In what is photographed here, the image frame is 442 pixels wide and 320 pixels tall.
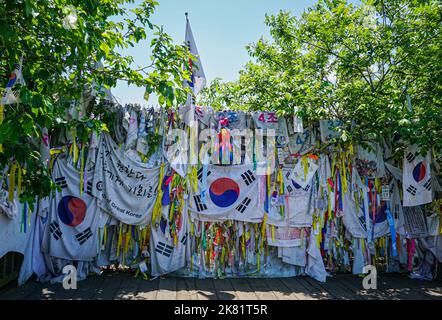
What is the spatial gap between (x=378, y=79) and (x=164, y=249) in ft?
16.6

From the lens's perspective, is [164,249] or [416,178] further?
[416,178]

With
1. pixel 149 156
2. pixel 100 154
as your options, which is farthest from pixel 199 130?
pixel 100 154

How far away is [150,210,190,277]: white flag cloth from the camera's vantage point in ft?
17.4

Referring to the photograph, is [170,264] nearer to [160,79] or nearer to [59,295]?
[59,295]

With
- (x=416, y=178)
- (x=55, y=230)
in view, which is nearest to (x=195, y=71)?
(x=55, y=230)

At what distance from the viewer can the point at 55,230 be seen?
5.19 metres

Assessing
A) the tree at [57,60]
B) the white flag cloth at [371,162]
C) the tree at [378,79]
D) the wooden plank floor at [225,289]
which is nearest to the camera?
the tree at [57,60]

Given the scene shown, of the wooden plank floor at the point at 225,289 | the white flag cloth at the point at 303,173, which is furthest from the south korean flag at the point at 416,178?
the white flag cloth at the point at 303,173

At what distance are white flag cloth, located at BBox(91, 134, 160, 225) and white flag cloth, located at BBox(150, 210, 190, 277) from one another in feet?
0.93

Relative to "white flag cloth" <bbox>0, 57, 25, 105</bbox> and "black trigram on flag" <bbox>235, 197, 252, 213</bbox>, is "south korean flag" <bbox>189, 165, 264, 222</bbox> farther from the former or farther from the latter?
"white flag cloth" <bbox>0, 57, 25, 105</bbox>

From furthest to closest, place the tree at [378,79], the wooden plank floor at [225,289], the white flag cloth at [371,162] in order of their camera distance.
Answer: the white flag cloth at [371,162], the tree at [378,79], the wooden plank floor at [225,289]

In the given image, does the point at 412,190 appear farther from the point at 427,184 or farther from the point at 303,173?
the point at 303,173

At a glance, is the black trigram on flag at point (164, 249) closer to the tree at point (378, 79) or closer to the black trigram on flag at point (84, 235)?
the black trigram on flag at point (84, 235)

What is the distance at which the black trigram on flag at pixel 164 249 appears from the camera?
209 inches
